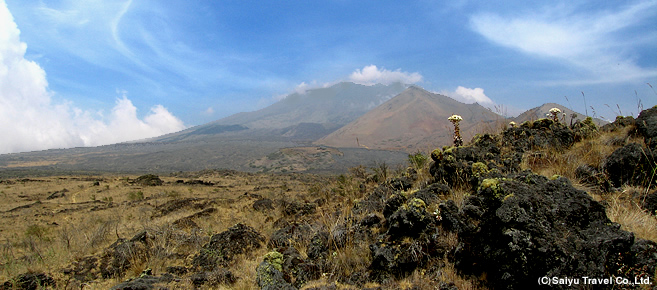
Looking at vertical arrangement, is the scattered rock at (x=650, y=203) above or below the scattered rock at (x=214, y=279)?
above

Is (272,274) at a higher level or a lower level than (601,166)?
lower

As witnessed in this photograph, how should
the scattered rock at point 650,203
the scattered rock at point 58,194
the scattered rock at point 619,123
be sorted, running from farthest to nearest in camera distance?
the scattered rock at point 58,194, the scattered rock at point 619,123, the scattered rock at point 650,203

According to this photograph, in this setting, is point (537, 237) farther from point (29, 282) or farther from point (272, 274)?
point (29, 282)

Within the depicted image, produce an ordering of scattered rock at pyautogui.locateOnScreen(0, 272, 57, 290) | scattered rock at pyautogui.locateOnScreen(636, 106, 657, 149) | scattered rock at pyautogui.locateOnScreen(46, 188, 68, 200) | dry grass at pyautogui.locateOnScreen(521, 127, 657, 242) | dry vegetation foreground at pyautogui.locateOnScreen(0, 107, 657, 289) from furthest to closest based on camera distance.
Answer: scattered rock at pyautogui.locateOnScreen(46, 188, 68, 200) < scattered rock at pyautogui.locateOnScreen(0, 272, 57, 290) < scattered rock at pyautogui.locateOnScreen(636, 106, 657, 149) < dry grass at pyautogui.locateOnScreen(521, 127, 657, 242) < dry vegetation foreground at pyautogui.locateOnScreen(0, 107, 657, 289)

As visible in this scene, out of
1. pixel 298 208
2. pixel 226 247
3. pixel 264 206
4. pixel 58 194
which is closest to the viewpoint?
pixel 226 247

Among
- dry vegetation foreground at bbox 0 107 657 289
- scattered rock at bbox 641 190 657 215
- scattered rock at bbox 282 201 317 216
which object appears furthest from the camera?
scattered rock at bbox 282 201 317 216

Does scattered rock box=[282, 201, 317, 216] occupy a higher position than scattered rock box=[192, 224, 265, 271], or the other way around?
scattered rock box=[192, 224, 265, 271]

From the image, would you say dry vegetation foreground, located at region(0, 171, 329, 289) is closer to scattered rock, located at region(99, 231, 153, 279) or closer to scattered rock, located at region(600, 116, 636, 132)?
scattered rock, located at region(99, 231, 153, 279)

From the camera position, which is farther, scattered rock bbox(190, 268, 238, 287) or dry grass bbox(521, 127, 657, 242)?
scattered rock bbox(190, 268, 238, 287)

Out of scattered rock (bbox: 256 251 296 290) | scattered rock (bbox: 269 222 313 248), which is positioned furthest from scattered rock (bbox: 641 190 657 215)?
scattered rock (bbox: 269 222 313 248)

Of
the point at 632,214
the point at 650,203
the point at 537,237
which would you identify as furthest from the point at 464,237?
the point at 650,203

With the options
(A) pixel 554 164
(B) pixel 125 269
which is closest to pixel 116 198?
(B) pixel 125 269

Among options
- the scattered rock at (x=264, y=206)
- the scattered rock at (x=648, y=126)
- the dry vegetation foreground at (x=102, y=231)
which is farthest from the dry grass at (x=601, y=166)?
→ the scattered rock at (x=264, y=206)

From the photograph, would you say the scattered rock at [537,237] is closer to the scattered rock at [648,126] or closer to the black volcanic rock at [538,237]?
the black volcanic rock at [538,237]
